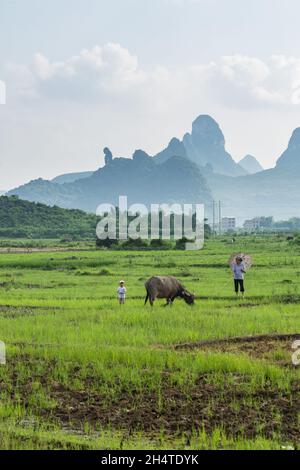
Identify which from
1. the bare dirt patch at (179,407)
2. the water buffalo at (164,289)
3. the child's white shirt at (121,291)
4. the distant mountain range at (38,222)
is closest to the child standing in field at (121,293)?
the child's white shirt at (121,291)

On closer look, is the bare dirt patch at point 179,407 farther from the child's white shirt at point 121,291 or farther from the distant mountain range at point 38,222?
the distant mountain range at point 38,222

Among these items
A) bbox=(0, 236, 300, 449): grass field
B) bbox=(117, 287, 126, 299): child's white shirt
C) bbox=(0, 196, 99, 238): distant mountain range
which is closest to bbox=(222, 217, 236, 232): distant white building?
bbox=(0, 196, 99, 238): distant mountain range

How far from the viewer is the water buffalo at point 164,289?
16328 millimetres

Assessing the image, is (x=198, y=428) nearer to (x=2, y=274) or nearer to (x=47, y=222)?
(x=2, y=274)

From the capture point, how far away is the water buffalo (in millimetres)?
16328

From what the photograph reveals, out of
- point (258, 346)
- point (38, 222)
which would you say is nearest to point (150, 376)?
point (258, 346)

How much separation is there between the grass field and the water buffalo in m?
0.32

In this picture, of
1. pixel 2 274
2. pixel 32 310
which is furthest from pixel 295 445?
pixel 2 274

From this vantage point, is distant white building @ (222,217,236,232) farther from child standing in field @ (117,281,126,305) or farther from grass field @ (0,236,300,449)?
child standing in field @ (117,281,126,305)

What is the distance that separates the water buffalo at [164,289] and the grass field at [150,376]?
32cm

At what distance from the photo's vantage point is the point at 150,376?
881 cm

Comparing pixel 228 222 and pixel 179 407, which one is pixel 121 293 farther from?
pixel 228 222

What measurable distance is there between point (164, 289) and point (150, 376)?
7.78 metres

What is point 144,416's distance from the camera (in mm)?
7367
